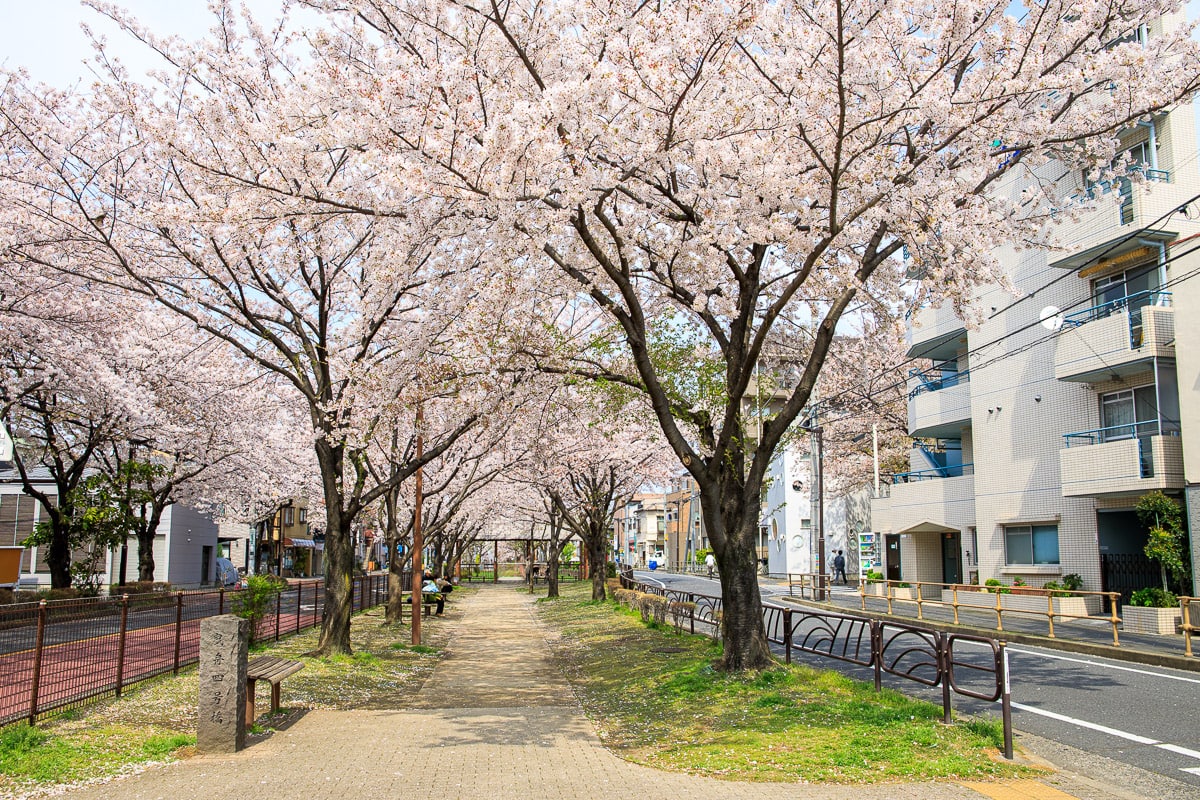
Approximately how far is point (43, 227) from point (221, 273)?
2383 mm

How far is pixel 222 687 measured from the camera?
7.71 meters

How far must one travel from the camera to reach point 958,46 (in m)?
9.61

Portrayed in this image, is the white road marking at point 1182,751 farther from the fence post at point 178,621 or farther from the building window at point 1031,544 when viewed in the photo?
the building window at point 1031,544

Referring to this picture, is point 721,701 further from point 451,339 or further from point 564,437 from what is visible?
point 564,437

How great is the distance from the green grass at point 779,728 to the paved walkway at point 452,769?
29 centimetres

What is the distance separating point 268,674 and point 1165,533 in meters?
18.6

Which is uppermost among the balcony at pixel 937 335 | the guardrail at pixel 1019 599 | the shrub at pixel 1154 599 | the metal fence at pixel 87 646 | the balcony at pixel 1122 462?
the balcony at pixel 937 335

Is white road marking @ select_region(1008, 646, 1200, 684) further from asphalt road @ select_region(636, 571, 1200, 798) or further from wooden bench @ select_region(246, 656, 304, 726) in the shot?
wooden bench @ select_region(246, 656, 304, 726)

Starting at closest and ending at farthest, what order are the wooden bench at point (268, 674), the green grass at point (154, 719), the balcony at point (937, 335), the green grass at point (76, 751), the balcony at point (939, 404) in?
1. the green grass at point (76, 751)
2. the green grass at point (154, 719)
3. the wooden bench at point (268, 674)
4. the balcony at point (939, 404)
5. the balcony at point (937, 335)

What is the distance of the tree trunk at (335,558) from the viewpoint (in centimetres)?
1387

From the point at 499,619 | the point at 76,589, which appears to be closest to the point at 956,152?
the point at 499,619

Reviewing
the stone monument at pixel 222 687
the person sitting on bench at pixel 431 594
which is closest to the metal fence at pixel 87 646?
the stone monument at pixel 222 687

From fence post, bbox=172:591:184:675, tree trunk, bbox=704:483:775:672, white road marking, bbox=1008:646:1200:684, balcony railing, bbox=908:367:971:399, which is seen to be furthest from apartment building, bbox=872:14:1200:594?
fence post, bbox=172:591:184:675

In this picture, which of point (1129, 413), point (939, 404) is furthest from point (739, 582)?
point (939, 404)
